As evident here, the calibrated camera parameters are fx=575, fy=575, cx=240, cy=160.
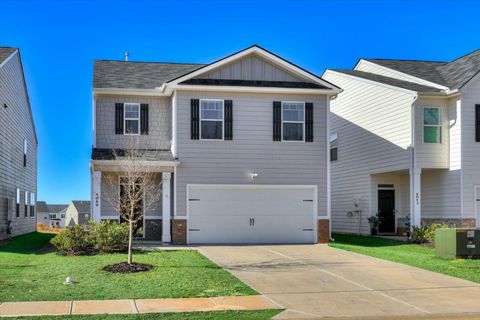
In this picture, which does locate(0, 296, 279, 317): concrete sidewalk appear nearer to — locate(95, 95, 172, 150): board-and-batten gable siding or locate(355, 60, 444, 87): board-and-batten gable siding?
locate(95, 95, 172, 150): board-and-batten gable siding

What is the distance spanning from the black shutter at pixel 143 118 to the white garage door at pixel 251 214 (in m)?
3.15

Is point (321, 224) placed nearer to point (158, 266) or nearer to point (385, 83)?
point (385, 83)

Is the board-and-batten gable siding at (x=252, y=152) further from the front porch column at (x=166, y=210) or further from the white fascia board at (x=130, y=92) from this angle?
the white fascia board at (x=130, y=92)

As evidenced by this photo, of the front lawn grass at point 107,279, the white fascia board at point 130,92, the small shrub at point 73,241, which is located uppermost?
the white fascia board at point 130,92

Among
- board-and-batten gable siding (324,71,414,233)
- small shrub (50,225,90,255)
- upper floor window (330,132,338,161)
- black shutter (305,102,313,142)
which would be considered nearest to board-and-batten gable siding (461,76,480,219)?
board-and-batten gable siding (324,71,414,233)

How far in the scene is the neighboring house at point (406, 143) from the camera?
22906 millimetres

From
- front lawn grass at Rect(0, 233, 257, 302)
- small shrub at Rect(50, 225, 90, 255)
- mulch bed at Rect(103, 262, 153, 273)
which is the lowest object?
front lawn grass at Rect(0, 233, 257, 302)

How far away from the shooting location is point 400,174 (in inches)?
1077

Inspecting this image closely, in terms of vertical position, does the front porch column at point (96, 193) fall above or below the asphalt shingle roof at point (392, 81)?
below

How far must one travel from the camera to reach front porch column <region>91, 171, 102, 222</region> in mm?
20884

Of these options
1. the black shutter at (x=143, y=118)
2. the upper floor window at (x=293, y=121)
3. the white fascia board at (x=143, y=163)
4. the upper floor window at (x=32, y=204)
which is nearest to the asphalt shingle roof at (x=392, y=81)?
the upper floor window at (x=293, y=121)

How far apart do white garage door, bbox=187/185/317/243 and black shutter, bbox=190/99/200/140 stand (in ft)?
6.44

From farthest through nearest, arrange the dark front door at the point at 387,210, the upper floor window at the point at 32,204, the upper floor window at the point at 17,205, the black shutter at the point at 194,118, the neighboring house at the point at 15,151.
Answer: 1. the upper floor window at the point at 32,204
2. the dark front door at the point at 387,210
3. the upper floor window at the point at 17,205
4. the neighboring house at the point at 15,151
5. the black shutter at the point at 194,118

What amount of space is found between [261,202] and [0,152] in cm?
1067
